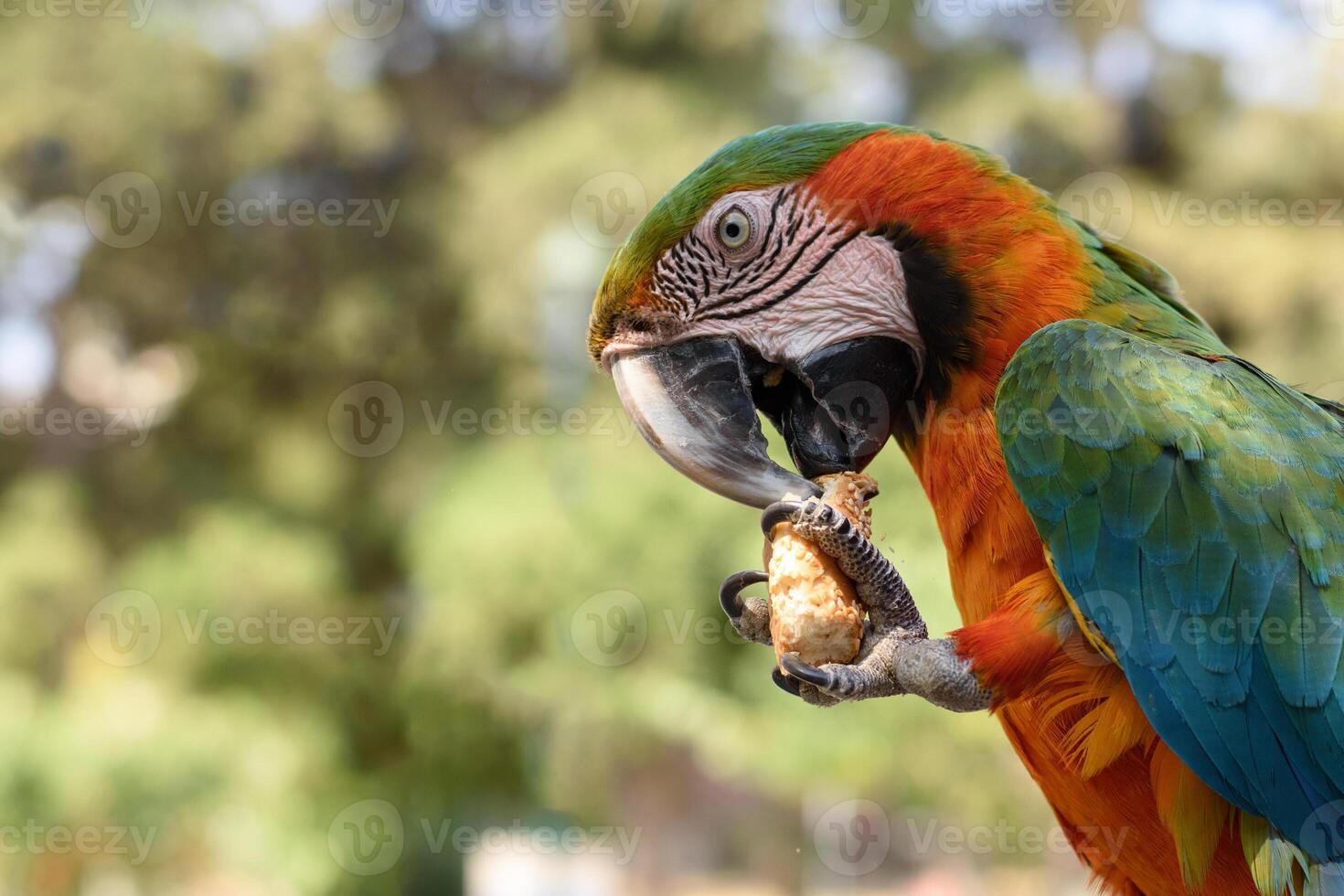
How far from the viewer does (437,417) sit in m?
7.21

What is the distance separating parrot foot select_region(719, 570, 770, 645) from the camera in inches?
66.7

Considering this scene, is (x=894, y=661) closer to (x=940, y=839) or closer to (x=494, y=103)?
(x=940, y=839)

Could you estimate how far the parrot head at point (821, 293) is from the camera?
1.66 m

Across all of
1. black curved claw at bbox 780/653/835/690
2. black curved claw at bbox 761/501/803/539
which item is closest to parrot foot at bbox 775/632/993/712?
black curved claw at bbox 780/653/835/690

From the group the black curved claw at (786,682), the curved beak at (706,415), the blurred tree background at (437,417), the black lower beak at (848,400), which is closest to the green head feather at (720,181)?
the curved beak at (706,415)

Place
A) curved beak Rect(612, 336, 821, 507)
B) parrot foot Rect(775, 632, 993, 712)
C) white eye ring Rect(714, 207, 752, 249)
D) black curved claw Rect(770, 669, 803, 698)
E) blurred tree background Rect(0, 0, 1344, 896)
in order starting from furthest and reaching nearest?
blurred tree background Rect(0, 0, 1344, 896), white eye ring Rect(714, 207, 752, 249), curved beak Rect(612, 336, 821, 507), black curved claw Rect(770, 669, 803, 698), parrot foot Rect(775, 632, 993, 712)

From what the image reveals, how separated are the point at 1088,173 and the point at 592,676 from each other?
13.5 ft

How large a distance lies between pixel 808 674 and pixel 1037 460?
427mm

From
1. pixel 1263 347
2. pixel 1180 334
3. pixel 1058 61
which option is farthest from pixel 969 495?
pixel 1058 61

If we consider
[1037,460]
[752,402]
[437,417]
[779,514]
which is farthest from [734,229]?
[437,417]

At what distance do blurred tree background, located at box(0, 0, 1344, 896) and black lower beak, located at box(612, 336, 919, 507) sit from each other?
3.97m

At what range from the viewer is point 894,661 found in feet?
4.84

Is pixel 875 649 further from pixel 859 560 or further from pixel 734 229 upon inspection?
pixel 734 229

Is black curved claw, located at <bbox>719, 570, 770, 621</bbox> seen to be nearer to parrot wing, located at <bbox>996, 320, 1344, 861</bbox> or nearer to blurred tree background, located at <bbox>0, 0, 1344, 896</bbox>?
parrot wing, located at <bbox>996, 320, 1344, 861</bbox>
